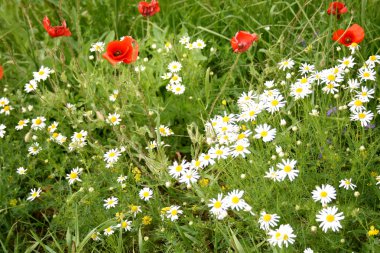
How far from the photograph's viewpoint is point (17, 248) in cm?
256

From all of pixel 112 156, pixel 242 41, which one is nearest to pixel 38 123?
pixel 112 156

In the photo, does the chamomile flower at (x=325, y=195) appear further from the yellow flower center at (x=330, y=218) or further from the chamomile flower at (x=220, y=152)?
the chamomile flower at (x=220, y=152)

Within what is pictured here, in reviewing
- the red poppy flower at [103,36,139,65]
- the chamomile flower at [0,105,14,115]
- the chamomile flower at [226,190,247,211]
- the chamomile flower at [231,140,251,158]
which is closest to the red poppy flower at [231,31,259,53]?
the red poppy flower at [103,36,139,65]

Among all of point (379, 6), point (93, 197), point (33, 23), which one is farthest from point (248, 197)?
point (33, 23)

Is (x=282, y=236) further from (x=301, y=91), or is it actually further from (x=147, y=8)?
(x=147, y=8)

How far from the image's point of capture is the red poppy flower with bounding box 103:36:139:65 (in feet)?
7.74

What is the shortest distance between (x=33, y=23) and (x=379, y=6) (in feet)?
7.24

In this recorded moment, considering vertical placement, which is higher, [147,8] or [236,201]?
[147,8]

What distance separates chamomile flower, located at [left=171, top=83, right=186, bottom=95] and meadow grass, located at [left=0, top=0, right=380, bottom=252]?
0.24 ft

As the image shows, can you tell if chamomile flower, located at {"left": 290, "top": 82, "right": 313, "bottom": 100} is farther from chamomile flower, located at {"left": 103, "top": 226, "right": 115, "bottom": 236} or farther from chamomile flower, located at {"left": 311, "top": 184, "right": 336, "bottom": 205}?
chamomile flower, located at {"left": 103, "top": 226, "right": 115, "bottom": 236}

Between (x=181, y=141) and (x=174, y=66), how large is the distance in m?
0.40

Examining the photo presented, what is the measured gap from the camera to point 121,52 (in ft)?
8.10

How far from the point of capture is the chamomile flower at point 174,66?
9.75 feet

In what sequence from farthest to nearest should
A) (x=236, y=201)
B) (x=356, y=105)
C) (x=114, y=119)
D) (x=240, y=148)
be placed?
(x=114, y=119)
(x=356, y=105)
(x=240, y=148)
(x=236, y=201)
